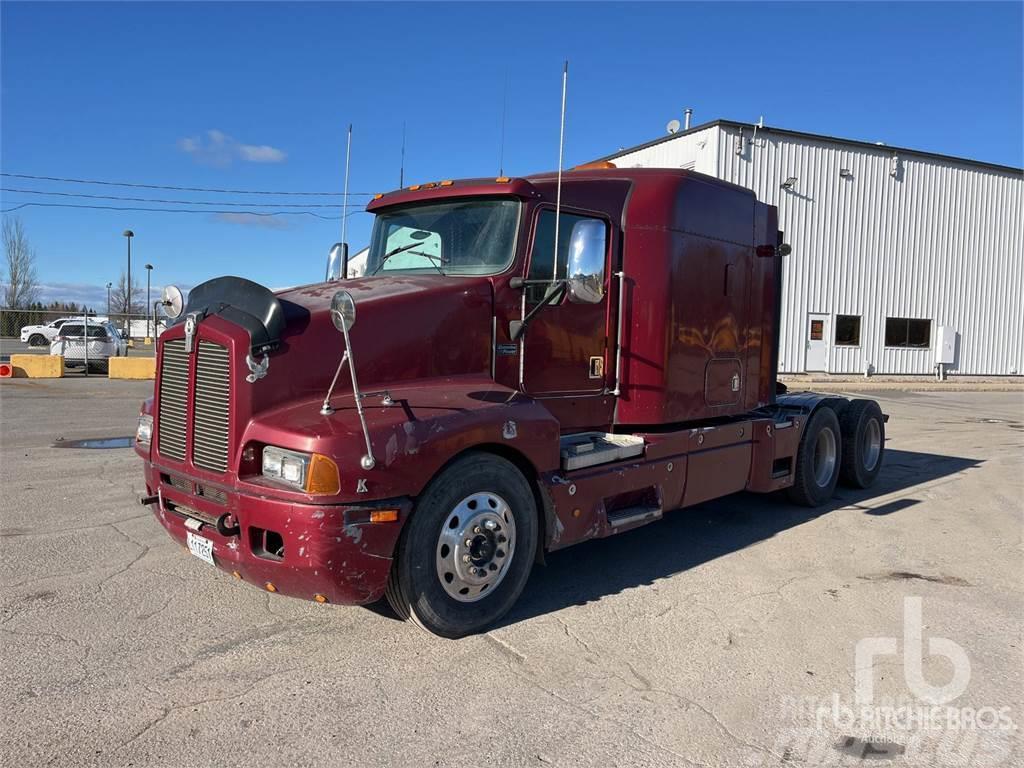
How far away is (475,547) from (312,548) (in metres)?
0.96

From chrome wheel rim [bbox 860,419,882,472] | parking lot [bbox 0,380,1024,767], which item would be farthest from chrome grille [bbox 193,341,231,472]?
chrome wheel rim [bbox 860,419,882,472]

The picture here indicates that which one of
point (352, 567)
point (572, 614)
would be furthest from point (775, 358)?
point (352, 567)

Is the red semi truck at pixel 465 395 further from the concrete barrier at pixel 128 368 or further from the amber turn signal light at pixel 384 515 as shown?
the concrete barrier at pixel 128 368

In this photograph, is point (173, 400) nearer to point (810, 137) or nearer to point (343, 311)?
point (343, 311)

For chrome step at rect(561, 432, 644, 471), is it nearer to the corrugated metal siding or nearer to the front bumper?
the front bumper

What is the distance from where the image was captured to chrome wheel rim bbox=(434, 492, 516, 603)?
4090mm

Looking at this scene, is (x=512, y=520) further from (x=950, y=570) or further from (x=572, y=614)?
(x=950, y=570)

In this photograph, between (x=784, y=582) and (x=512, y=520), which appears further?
(x=784, y=582)

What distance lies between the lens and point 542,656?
13.0 feet

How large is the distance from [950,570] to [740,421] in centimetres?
197

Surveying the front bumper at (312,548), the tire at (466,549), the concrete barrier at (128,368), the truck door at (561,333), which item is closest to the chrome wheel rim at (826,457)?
the truck door at (561,333)

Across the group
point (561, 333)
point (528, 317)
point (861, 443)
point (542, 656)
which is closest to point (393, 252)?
point (528, 317)

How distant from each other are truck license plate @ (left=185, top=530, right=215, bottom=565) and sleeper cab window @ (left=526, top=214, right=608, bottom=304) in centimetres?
241

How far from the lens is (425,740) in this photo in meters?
3.13
